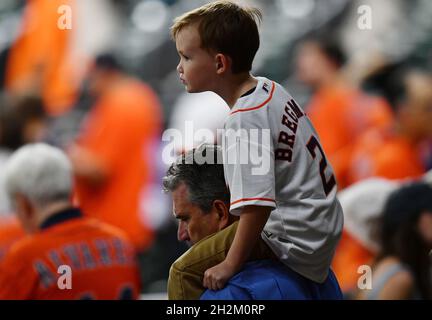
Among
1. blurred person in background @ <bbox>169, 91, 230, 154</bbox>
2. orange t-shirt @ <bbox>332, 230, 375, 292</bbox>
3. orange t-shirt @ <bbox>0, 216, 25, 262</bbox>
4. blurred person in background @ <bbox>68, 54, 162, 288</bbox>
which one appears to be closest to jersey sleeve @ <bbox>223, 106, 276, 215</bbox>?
orange t-shirt @ <bbox>0, 216, 25, 262</bbox>

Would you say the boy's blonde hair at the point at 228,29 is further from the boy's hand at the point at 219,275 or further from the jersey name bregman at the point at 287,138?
the boy's hand at the point at 219,275

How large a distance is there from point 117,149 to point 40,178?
208 centimetres

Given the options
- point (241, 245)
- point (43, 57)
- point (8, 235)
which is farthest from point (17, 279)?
point (43, 57)

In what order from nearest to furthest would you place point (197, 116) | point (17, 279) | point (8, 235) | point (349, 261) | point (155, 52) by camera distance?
point (17, 279), point (8, 235), point (349, 261), point (197, 116), point (155, 52)

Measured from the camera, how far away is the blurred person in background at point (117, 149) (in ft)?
17.1

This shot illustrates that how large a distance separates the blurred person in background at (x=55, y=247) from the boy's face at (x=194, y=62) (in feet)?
3.63

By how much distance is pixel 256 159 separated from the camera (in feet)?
6.59

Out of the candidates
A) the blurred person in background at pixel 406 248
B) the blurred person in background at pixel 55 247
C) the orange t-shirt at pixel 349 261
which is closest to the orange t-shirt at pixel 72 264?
the blurred person in background at pixel 55 247

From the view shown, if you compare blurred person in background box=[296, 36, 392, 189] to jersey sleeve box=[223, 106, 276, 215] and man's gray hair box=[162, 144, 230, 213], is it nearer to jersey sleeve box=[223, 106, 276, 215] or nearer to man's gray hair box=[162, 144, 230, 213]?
man's gray hair box=[162, 144, 230, 213]

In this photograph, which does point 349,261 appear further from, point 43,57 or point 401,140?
point 43,57

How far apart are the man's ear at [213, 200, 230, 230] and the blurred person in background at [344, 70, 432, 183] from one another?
309 cm

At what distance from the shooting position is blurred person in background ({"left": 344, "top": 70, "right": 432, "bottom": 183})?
17.0ft
